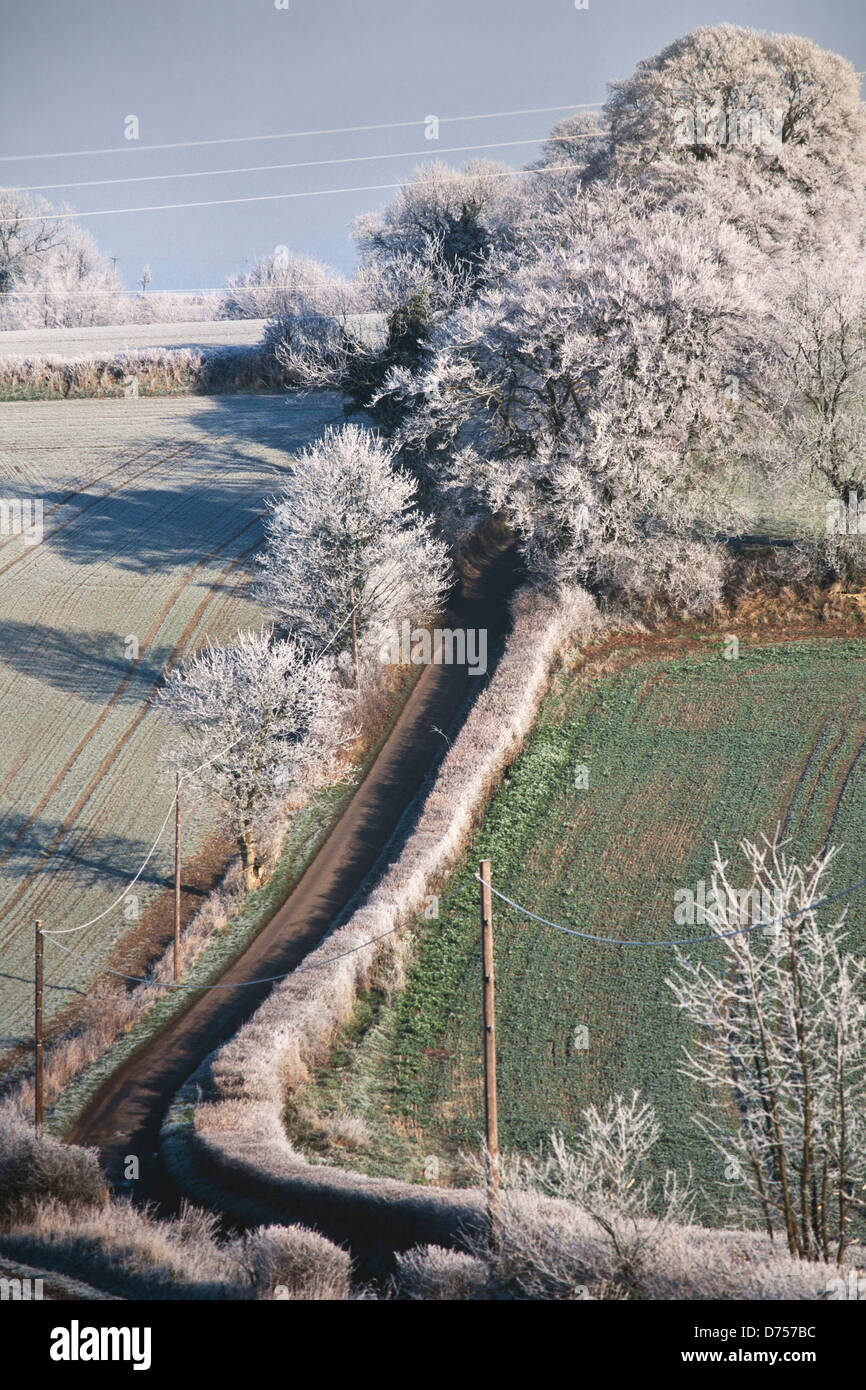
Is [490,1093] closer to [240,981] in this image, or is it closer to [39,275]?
[240,981]

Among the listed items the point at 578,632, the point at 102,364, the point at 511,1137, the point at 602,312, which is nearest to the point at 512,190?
the point at 102,364

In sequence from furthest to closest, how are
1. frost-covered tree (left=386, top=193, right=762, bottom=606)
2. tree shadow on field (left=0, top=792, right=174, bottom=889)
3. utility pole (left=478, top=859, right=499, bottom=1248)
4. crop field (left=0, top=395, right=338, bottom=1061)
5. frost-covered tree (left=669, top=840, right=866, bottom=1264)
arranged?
1. frost-covered tree (left=386, top=193, right=762, bottom=606)
2. tree shadow on field (left=0, top=792, right=174, bottom=889)
3. crop field (left=0, top=395, right=338, bottom=1061)
4. utility pole (left=478, top=859, right=499, bottom=1248)
5. frost-covered tree (left=669, top=840, right=866, bottom=1264)

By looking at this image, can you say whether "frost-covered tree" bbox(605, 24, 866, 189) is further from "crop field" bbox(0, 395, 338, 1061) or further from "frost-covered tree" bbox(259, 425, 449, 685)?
"crop field" bbox(0, 395, 338, 1061)

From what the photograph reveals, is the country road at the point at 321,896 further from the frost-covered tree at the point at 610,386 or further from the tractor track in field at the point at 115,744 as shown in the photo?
the tractor track in field at the point at 115,744

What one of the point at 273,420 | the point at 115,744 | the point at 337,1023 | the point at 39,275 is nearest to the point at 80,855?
the point at 115,744

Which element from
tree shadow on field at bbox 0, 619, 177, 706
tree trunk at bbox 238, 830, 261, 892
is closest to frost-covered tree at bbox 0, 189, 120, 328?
tree shadow on field at bbox 0, 619, 177, 706
